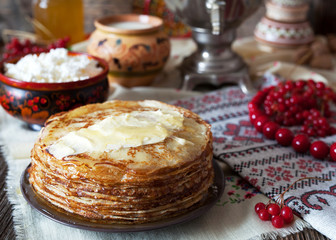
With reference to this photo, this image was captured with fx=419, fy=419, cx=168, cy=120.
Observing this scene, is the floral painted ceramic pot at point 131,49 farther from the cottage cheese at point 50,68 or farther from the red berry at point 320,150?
the red berry at point 320,150

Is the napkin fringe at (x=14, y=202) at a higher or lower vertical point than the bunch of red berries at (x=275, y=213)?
lower

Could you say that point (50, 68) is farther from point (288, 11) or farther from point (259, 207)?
point (288, 11)

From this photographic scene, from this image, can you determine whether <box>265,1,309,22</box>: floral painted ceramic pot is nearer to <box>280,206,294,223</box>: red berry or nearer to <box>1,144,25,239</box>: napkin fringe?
<box>280,206,294,223</box>: red berry

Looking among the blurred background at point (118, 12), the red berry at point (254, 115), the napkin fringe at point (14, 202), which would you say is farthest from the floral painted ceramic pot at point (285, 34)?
the napkin fringe at point (14, 202)

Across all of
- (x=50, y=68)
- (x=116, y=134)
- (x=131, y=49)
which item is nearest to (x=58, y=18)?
(x=131, y=49)

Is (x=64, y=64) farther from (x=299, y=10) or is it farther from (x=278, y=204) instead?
(x=299, y=10)

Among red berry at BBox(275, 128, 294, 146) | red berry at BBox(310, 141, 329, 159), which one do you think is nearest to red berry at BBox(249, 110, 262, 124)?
red berry at BBox(275, 128, 294, 146)
